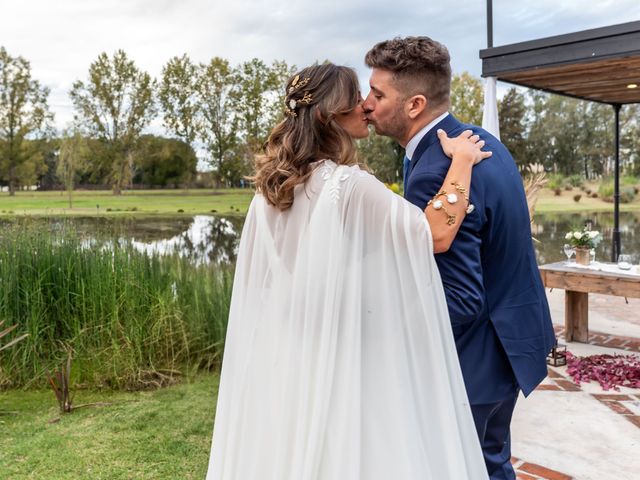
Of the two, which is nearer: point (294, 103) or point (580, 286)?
point (294, 103)

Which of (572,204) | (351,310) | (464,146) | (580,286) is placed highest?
(464,146)

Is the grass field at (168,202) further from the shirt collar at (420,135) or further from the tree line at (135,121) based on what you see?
the shirt collar at (420,135)

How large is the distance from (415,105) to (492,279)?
53 cm

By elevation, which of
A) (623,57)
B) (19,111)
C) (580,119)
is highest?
(580,119)

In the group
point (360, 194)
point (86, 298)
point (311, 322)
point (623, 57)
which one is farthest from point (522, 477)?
point (623, 57)

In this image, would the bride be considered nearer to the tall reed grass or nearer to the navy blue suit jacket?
the navy blue suit jacket

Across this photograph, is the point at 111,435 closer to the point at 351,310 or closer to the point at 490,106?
the point at 351,310

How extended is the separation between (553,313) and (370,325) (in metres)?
6.02

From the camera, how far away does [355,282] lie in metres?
1.52

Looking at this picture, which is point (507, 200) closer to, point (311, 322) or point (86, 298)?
point (311, 322)

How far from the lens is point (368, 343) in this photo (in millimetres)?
1547

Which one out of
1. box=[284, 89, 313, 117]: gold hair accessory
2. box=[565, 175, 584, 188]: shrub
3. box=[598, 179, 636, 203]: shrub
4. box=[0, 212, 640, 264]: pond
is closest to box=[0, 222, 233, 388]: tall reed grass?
box=[0, 212, 640, 264]: pond

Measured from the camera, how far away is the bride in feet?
4.93

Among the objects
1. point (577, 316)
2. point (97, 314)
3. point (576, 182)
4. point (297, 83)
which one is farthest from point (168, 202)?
point (576, 182)
